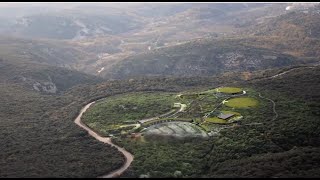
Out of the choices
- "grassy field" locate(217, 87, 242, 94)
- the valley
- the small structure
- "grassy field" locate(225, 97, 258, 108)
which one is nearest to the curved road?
the valley

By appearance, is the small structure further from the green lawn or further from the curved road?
the curved road

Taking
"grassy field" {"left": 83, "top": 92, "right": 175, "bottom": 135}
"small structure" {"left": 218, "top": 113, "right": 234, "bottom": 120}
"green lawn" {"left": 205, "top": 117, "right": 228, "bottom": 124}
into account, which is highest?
"small structure" {"left": 218, "top": 113, "right": 234, "bottom": 120}

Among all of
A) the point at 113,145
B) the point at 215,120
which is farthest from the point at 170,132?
the point at 113,145

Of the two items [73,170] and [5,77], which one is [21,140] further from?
[5,77]

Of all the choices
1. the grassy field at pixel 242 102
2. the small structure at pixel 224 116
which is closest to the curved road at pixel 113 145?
the small structure at pixel 224 116

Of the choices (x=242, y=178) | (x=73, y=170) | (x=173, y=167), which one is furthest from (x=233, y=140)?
(x=73, y=170)

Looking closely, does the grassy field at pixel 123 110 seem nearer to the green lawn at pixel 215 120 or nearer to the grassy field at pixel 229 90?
the grassy field at pixel 229 90
